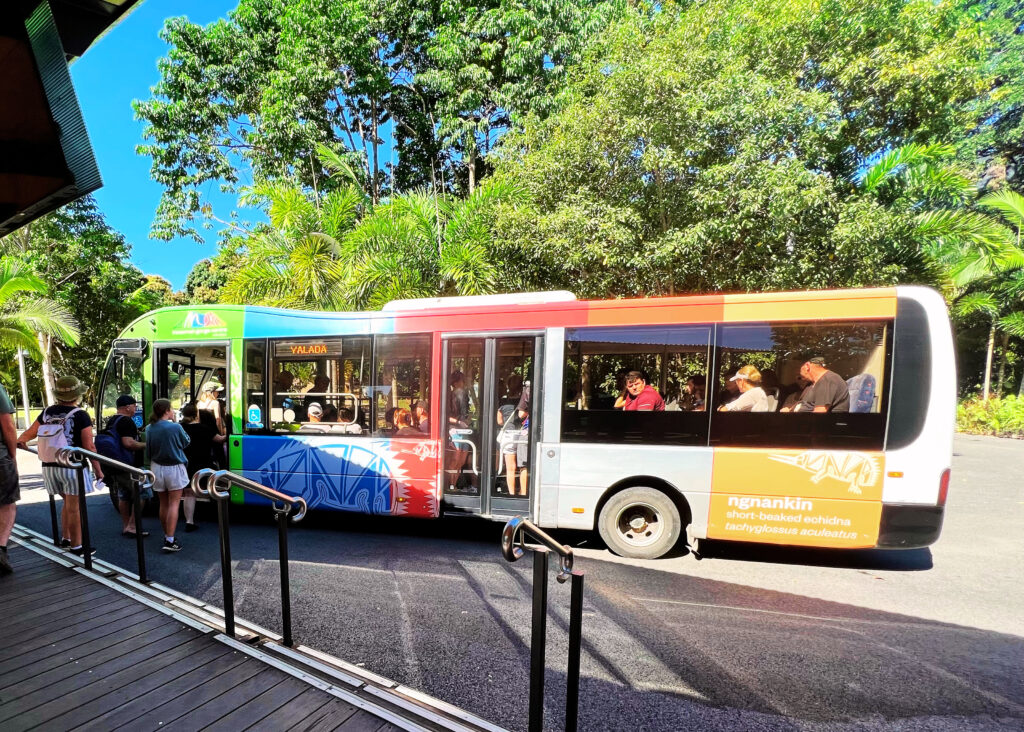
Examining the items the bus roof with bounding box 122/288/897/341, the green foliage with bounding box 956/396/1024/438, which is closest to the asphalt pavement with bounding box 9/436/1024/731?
the bus roof with bounding box 122/288/897/341

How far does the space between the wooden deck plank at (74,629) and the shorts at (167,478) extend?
2214mm

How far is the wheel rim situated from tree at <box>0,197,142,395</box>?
18.7 metres

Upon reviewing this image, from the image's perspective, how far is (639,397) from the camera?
18.4ft

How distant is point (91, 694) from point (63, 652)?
625mm

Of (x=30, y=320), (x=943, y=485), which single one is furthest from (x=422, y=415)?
(x=30, y=320)

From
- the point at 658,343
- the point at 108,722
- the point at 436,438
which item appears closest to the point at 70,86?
the point at 108,722

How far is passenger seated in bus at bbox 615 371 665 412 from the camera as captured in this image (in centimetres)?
555

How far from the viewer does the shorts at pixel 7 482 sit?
4.20 m

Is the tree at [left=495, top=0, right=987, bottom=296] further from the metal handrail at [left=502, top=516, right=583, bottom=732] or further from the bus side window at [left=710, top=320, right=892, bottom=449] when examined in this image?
the metal handrail at [left=502, top=516, right=583, bottom=732]

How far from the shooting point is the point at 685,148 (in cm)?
900

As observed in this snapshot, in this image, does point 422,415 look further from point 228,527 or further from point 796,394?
point 796,394

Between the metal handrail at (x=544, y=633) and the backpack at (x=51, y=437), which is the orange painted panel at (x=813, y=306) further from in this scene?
the backpack at (x=51, y=437)

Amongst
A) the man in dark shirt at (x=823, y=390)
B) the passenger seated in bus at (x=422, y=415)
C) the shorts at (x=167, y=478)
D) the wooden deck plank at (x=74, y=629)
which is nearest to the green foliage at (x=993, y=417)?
the man in dark shirt at (x=823, y=390)

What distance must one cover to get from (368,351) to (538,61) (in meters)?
11.5
